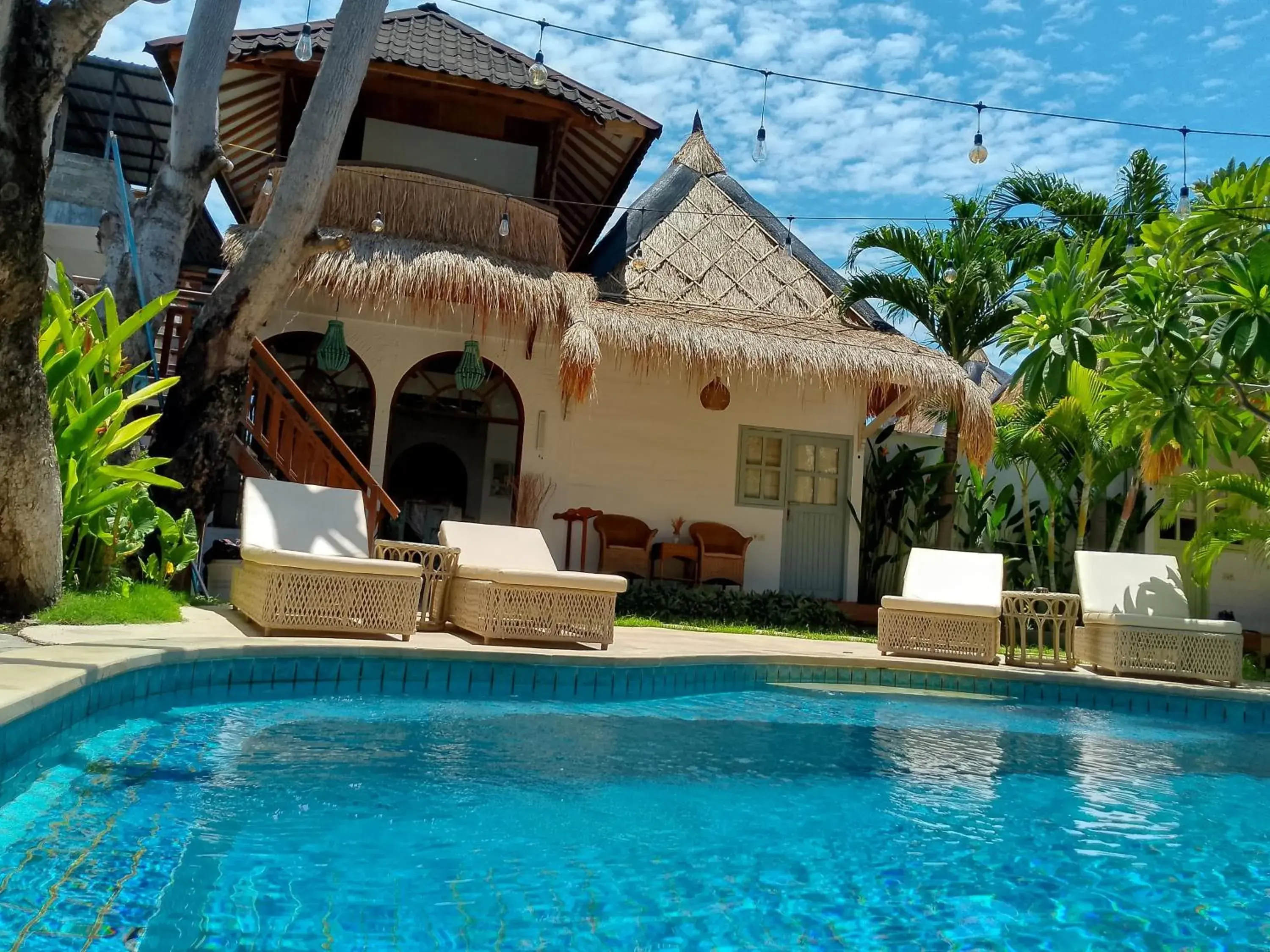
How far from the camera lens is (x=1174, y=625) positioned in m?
7.77

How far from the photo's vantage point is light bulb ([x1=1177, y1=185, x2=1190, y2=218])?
7.29 metres

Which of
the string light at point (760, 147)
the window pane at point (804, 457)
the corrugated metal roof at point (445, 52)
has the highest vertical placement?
the corrugated metal roof at point (445, 52)

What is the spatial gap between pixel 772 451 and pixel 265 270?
705cm

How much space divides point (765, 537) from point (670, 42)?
19.2 feet

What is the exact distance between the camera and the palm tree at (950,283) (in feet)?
37.4

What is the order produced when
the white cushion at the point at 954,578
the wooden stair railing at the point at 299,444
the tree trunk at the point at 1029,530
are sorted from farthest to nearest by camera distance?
the tree trunk at the point at 1029,530 < the wooden stair railing at the point at 299,444 < the white cushion at the point at 954,578

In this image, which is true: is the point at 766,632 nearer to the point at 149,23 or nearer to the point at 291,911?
the point at 291,911

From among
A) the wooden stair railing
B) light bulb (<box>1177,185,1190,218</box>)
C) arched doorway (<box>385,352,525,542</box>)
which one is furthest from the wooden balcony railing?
light bulb (<box>1177,185,1190,218</box>)

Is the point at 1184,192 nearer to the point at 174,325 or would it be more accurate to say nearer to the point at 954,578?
the point at 954,578

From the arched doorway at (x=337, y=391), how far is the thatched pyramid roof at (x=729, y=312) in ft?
12.4

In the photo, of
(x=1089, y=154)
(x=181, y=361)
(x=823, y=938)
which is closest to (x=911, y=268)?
(x=1089, y=154)

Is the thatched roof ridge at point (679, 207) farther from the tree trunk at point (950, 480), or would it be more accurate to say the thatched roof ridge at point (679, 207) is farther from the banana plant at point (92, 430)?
the banana plant at point (92, 430)

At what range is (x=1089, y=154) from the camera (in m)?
11.3

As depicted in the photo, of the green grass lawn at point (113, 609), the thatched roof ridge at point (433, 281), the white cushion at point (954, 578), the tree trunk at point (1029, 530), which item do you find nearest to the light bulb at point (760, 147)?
the thatched roof ridge at point (433, 281)
